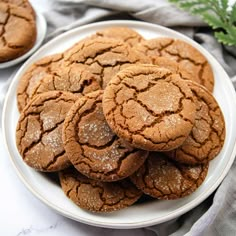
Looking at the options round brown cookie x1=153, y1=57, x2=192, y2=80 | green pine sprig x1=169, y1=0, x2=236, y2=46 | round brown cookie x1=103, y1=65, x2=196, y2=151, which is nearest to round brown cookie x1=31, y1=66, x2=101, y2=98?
round brown cookie x1=103, y1=65, x2=196, y2=151

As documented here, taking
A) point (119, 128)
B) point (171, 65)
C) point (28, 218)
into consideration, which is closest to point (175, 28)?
point (171, 65)

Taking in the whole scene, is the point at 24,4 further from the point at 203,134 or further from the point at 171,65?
the point at 203,134

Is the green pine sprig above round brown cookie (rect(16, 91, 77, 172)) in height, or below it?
above

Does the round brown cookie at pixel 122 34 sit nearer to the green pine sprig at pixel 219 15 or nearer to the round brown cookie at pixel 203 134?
the green pine sprig at pixel 219 15

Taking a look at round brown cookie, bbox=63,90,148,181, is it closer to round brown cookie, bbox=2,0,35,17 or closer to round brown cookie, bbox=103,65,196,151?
round brown cookie, bbox=103,65,196,151

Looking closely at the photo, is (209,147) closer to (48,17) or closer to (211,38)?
(211,38)

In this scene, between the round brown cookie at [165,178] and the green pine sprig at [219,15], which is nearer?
the round brown cookie at [165,178]

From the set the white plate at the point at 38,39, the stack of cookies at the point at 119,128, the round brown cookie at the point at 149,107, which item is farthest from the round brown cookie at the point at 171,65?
the white plate at the point at 38,39
